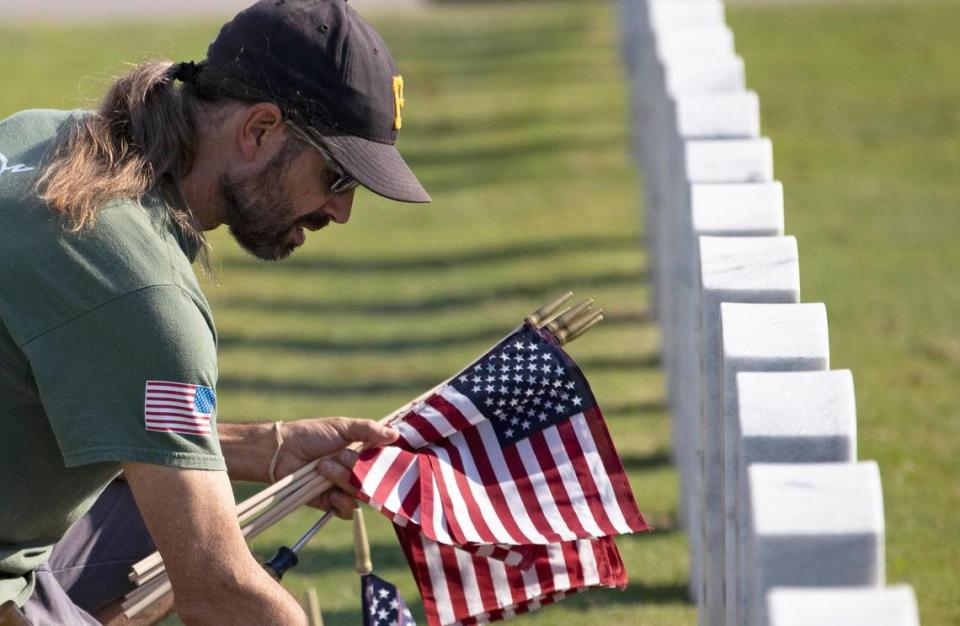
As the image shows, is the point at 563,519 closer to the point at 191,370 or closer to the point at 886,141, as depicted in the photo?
the point at 191,370

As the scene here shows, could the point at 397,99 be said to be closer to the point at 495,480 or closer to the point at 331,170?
the point at 331,170

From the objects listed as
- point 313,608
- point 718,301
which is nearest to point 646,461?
point 313,608

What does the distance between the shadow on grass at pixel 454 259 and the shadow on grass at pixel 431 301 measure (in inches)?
25.7

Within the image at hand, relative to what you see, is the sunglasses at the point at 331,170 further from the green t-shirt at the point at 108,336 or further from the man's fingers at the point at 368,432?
the man's fingers at the point at 368,432

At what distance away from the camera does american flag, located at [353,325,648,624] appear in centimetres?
378

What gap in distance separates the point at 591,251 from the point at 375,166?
6.43m

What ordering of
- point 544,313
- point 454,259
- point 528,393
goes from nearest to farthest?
point 528,393 < point 544,313 < point 454,259

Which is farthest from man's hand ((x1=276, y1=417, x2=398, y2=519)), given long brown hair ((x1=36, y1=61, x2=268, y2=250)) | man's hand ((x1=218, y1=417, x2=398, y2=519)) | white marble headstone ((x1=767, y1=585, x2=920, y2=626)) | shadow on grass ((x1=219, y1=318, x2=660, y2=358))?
shadow on grass ((x1=219, y1=318, x2=660, y2=358))

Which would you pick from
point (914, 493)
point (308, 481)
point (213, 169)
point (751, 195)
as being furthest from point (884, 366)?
point (213, 169)

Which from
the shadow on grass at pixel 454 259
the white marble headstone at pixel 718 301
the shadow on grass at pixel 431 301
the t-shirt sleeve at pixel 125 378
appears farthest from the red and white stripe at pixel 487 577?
the shadow on grass at pixel 454 259

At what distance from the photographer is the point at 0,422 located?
319cm

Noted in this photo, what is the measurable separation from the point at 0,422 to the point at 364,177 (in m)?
0.86

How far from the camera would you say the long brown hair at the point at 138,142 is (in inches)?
123

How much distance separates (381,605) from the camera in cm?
379
